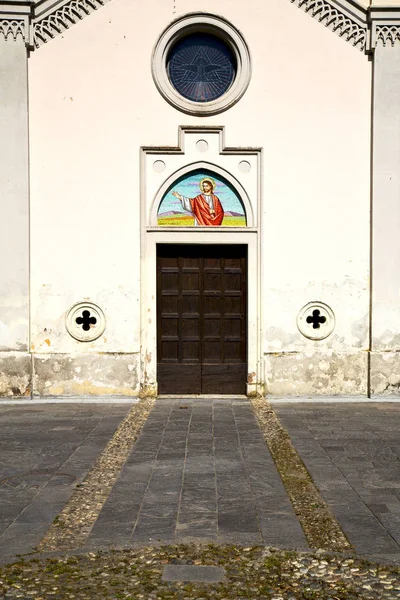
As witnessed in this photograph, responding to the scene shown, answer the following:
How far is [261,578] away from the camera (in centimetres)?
421

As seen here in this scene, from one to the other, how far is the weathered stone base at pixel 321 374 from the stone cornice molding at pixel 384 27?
458cm

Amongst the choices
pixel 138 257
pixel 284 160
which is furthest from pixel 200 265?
pixel 284 160

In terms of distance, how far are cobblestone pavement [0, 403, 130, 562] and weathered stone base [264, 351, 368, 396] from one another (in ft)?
7.88

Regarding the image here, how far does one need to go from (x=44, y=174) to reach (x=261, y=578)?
8157 mm

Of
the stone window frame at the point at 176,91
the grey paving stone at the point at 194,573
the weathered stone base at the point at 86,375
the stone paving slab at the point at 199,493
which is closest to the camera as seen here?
the grey paving stone at the point at 194,573

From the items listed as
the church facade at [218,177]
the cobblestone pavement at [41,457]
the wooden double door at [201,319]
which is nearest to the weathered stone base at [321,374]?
the church facade at [218,177]

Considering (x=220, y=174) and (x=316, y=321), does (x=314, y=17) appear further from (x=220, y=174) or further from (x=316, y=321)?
(x=316, y=321)

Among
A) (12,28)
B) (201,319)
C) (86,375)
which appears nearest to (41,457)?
(86,375)

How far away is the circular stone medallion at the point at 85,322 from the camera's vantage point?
11141mm

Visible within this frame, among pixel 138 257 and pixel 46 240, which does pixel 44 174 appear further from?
pixel 138 257

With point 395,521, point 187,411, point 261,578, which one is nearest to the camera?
point 261,578

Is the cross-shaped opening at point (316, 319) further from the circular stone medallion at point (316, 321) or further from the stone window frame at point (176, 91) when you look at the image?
the stone window frame at point (176, 91)

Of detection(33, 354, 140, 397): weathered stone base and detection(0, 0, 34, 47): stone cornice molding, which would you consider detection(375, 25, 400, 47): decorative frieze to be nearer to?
detection(0, 0, 34, 47): stone cornice molding

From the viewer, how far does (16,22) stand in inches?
433
